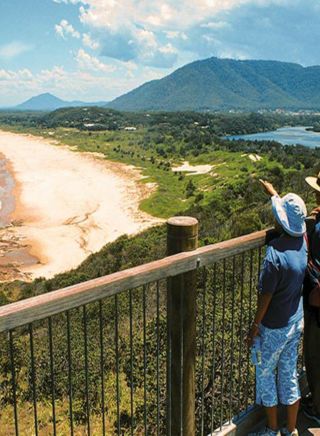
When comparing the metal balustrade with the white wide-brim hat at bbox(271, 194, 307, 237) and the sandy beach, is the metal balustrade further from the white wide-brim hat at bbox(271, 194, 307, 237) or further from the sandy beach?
the sandy beach

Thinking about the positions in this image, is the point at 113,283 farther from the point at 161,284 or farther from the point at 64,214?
the point at 64,214

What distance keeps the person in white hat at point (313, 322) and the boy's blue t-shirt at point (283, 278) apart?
10.5 inches

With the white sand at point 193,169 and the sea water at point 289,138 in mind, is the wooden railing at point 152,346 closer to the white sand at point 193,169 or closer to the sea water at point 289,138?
the white sand at point 193,169

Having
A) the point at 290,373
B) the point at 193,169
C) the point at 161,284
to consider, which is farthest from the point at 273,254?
the point at 193,169

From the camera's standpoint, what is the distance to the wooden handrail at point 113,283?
83.2 inches

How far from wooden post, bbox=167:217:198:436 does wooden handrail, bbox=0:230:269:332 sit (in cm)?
10

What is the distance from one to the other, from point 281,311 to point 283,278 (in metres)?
0.27

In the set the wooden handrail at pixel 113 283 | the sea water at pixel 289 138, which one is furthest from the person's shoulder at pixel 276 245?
the sea water at pixel 289 138

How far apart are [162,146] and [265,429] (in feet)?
273

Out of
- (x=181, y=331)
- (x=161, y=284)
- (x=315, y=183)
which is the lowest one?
(x=161, y=284)

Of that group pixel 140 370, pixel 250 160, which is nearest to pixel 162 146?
pixel 250 160

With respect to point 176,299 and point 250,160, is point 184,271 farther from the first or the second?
point 250,160

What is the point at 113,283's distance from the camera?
8.09ft

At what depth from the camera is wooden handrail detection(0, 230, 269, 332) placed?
2.11 m
